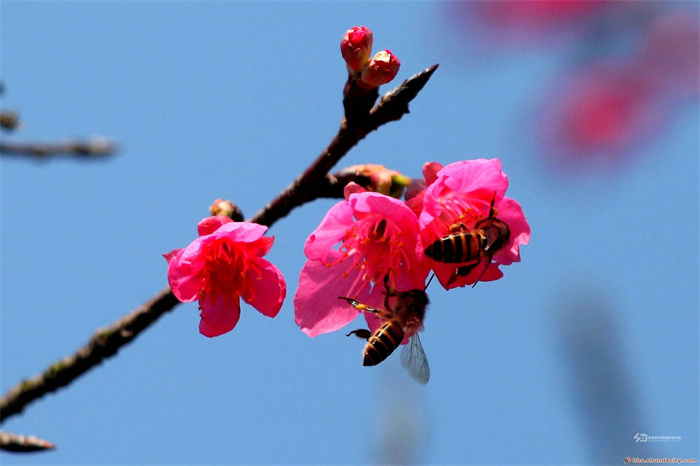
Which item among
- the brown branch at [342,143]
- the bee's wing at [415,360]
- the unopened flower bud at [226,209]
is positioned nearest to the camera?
the brown branch at [342,143]

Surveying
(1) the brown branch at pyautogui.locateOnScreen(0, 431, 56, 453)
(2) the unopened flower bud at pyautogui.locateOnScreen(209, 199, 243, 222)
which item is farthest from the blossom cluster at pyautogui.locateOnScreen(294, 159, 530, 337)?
(1) the brown branch at pyautogui.locateOnScreen(0, 431, 56, 453)

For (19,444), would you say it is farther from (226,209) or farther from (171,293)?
(226,209)

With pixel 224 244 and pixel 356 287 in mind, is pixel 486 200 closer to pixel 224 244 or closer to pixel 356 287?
pixel 356 287

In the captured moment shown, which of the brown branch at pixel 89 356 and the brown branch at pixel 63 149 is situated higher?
the brown branch at pixel 63 149

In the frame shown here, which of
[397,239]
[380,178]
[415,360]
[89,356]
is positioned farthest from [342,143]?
[89,356]

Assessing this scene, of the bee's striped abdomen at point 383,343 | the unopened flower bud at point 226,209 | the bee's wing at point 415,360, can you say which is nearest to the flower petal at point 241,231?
the unopened flower bud at point 226,209

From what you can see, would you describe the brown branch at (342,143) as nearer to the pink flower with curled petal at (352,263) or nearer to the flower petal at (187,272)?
the pink flower with curled petal at (352,263)

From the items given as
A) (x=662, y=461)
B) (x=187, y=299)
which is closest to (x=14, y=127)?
(x=187, y=299)

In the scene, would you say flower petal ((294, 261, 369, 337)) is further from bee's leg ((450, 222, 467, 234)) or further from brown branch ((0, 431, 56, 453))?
brown branch ((0, 431, 56, 453))
